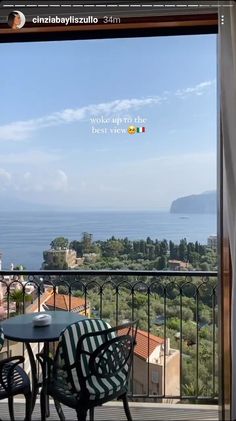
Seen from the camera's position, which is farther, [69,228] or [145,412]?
[69,228]

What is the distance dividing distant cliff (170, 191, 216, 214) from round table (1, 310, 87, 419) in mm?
1073

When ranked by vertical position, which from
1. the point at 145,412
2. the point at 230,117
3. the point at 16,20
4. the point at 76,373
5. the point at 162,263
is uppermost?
the point at 16,20

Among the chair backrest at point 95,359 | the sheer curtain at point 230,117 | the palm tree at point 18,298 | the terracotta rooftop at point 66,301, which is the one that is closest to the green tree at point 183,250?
the sheer curtain at point 230,117

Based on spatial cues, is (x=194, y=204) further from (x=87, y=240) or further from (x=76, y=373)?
(x=76, y=373)

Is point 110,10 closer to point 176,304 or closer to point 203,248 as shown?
point 203,248

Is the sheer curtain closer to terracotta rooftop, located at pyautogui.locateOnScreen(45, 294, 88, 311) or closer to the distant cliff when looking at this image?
the distant cliff

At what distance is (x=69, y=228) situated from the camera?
287 centimetres

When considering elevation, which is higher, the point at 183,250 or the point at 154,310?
the point at 183,250

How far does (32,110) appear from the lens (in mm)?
2912

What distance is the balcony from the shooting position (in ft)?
9.41

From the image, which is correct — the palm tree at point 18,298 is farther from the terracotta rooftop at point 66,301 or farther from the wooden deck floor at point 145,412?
the wooden deck floor at point 145,412

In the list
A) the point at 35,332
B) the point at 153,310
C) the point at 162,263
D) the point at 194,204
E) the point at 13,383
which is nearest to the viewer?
the point at 13,383

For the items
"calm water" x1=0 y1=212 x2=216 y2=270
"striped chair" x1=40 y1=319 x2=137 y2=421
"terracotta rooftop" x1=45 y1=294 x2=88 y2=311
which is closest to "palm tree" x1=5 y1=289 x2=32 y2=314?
"terracotta rooftop" x1=45 y1=294 x2=88 y2=311

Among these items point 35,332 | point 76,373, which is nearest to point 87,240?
point 35,332
